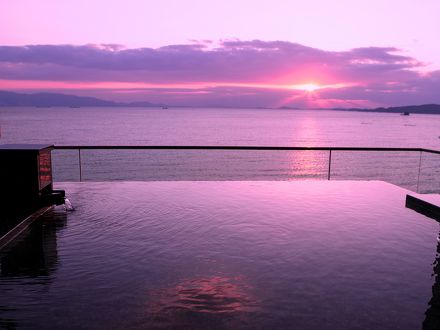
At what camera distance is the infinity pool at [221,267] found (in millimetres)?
2332

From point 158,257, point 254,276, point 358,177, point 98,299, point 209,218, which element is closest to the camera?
point 98,299

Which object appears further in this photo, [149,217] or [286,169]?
[286,169]

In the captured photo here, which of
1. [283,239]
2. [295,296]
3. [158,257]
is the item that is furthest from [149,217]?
[295,296]

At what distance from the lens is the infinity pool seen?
7.65ft

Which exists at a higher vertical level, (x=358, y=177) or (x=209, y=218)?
(x=209, y=218)

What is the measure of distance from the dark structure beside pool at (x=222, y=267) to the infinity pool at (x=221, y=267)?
0.01 meters

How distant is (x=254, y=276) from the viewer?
2916mm

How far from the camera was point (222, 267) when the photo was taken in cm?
309

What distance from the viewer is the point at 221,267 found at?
309cm

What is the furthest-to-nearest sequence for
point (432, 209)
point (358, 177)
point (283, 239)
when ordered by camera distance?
1. point (358, 177)
2. point (432, 209)
3. point (283, 239)

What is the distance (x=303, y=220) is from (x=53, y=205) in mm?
3307

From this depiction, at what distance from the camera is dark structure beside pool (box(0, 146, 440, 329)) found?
233cm

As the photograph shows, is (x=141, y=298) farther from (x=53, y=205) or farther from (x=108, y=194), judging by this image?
(x=108, y=194)

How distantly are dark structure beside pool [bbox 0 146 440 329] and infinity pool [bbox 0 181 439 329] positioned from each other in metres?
0.01
